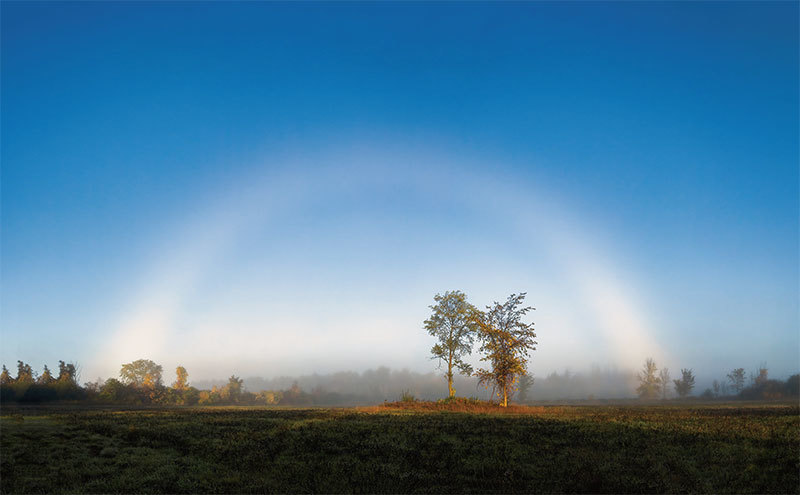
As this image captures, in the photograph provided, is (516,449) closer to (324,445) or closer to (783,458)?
(324,445)

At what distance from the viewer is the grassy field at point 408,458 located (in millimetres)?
16172

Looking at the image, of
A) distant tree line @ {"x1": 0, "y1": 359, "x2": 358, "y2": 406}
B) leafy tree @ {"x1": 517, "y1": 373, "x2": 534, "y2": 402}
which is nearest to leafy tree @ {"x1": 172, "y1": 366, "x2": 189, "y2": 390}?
distant tree line @ {"x1": 0, "y1": 359, "x2": 358, "y2": 406}

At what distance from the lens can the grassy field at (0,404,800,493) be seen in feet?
53.1

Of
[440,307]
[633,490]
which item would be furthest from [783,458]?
[440,307]

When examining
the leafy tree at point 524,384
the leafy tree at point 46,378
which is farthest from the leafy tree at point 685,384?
the leafy tree at point 46,378

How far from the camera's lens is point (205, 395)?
9956 centimetres

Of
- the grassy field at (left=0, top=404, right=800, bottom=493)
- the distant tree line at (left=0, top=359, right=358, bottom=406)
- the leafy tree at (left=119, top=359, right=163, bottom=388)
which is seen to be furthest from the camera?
the leafy tree at (left=119, top=359, right=163, bottom=388)

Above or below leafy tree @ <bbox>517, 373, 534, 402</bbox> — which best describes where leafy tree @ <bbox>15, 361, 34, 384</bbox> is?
above

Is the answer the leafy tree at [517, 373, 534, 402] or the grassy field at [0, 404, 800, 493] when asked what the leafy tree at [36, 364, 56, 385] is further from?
the leafy tree at [517, 373, 534, 402]

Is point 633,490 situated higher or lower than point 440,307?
lower

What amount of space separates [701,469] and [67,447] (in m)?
28.5

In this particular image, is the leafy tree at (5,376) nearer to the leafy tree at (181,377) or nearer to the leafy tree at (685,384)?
Result: the leafy tree at (181,377)

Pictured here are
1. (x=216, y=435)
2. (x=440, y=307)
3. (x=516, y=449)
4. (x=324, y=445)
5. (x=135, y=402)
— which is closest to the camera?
(x=516, y=449)

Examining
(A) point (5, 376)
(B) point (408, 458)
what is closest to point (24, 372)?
(A) point (5, 376)
